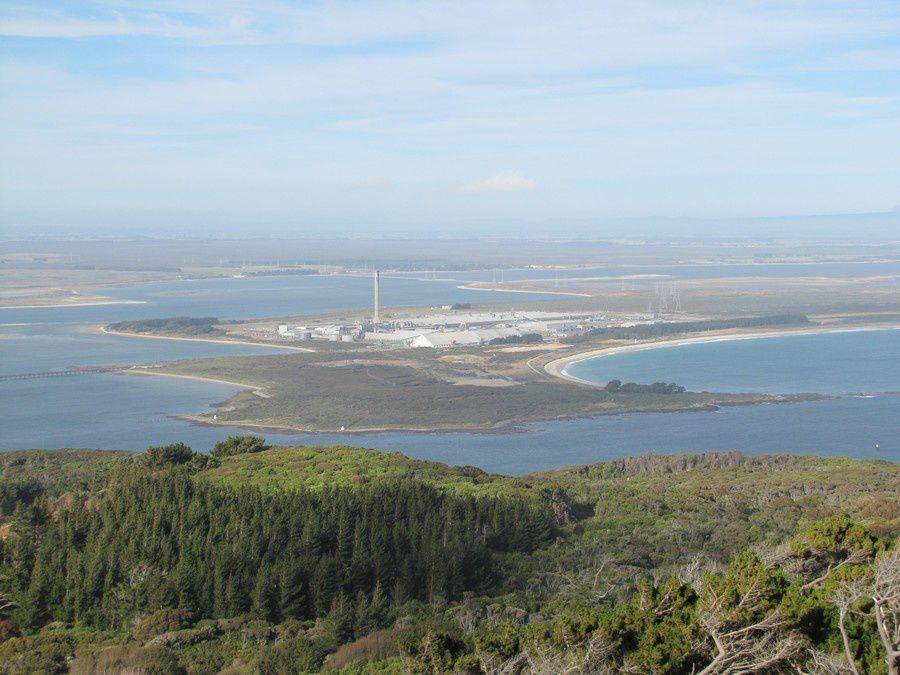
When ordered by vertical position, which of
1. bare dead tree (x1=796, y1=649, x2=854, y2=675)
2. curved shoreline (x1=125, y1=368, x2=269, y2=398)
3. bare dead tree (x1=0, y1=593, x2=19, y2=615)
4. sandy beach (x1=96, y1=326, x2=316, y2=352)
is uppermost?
bare dead tree (x1=796, y1=649, x2=854, y2=675)

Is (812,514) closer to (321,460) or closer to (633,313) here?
(321,460)

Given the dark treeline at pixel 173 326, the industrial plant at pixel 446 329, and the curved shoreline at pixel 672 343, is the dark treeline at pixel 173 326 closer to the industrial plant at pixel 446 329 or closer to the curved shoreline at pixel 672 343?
the industrial plant at pixel 446 329

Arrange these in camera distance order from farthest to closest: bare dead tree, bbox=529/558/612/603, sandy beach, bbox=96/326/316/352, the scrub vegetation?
sandy beach, bbox=96/326/316/352 → the scrub vegetation → bare dead tree, bbox=529/558/612/603

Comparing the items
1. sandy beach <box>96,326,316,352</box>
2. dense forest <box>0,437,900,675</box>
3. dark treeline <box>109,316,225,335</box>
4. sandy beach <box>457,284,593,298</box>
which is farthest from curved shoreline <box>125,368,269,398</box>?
sandy beach <box>457,284,593,298</box>

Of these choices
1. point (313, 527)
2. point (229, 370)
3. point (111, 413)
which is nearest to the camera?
point (313, 527)

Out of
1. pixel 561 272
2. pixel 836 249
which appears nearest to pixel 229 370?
pixel 561 272

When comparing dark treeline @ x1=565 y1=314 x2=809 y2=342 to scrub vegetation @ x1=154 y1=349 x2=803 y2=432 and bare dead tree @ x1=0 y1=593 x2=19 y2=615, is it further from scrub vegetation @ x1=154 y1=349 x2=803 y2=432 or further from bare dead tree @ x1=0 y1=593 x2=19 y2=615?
bare dead tree @ x1=0 y1=593 x2=19 y2=615

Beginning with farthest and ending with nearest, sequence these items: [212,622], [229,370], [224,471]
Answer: [229,370] → [224,471] → [212,622]
